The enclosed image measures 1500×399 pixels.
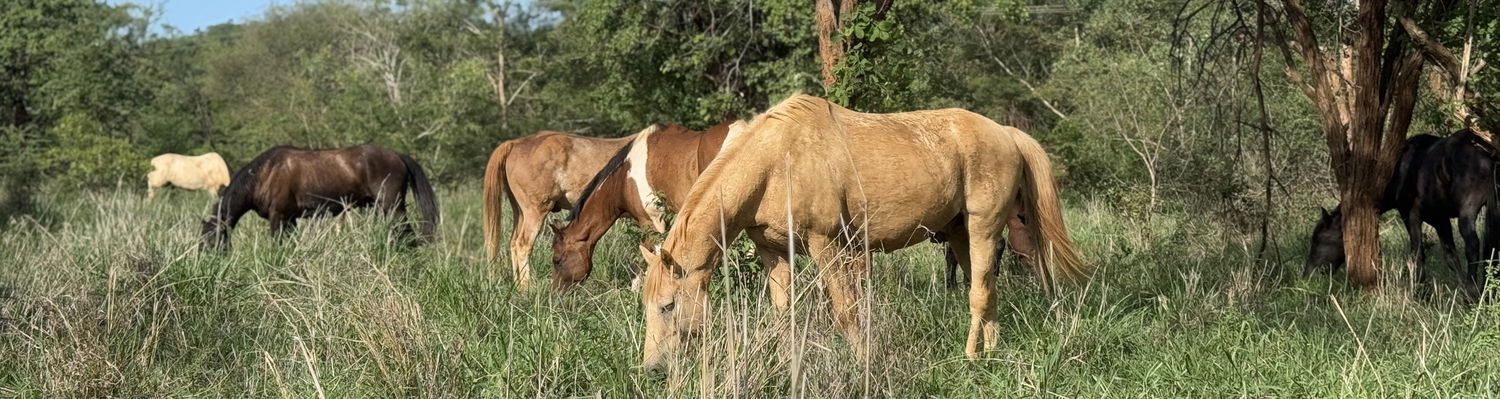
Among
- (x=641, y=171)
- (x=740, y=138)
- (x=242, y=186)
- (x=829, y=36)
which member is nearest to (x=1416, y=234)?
(x=829, y=36)

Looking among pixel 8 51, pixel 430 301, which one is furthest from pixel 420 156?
pixel 430 301

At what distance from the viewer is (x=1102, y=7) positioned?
23.1 m

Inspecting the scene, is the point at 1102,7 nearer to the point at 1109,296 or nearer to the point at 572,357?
the point at 1109,296

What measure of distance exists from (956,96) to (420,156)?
12.9 metres

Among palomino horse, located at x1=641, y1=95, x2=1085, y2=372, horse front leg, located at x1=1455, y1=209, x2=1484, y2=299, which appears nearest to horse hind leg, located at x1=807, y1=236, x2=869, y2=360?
palomino horse, located at x1=641, y1=95, x2=1085, y2=372

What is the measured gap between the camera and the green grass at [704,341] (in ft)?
15.0

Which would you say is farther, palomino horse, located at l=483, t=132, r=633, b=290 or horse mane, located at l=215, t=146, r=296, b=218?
horse mane, located at l=215, t=146, r=296, b=218

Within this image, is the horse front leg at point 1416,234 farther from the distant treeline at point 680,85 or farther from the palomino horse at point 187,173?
the palomino horse at point 187,173

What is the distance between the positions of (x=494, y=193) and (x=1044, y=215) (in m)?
6.56

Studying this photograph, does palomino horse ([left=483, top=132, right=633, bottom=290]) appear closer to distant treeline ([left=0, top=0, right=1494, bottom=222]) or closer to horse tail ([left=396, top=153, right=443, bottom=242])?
horse tail ([left=396, top=153, right=443, bottom=242])

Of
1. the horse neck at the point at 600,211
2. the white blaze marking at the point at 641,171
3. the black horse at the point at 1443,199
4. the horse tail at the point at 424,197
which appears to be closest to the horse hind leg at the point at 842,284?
the white blaze marking at the point at 641,171

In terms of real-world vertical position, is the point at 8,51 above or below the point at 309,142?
above

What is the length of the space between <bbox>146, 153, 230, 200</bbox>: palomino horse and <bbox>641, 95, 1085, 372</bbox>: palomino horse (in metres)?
25.0

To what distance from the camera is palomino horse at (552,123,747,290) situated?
8.50 metres
